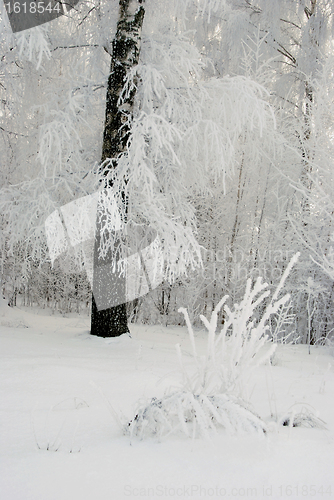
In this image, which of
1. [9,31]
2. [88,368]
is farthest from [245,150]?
[88,368]

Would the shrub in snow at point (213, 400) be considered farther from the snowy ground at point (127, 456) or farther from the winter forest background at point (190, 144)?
the winter forest background at point (190, 144)

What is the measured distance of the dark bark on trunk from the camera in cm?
431

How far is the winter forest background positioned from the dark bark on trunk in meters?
0.17

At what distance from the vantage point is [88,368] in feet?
9.10

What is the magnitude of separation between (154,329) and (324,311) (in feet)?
9.87

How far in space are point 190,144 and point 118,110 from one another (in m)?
0.97

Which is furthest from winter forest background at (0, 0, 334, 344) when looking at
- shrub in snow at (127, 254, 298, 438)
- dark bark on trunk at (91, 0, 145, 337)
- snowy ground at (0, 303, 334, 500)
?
snowy ground at (0, 303, 334, 500)

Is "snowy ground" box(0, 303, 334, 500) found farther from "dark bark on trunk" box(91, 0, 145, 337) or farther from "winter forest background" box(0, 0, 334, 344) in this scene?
"dark bark on trunk" box(91, 0, 145, 337)

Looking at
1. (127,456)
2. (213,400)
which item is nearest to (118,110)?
(213,400)

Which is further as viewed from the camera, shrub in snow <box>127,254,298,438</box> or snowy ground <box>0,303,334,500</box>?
shrub in snow <box>127,254,298,438</box>

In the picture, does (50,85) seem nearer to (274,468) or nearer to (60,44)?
(60,44)

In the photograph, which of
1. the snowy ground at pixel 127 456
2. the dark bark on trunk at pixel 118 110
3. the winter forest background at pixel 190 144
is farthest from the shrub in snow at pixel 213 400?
the dark bark on trunk at pixel 118 110

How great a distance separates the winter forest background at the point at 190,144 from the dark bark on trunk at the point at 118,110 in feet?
0.56

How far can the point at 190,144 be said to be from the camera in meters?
4.52
